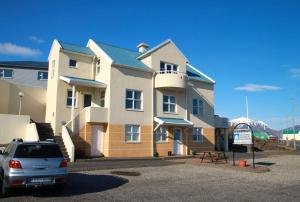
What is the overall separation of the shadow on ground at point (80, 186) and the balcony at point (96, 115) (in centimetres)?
860

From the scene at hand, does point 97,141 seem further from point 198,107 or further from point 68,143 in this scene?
point 198,107

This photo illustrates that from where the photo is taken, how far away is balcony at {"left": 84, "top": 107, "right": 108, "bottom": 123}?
76.9 feet

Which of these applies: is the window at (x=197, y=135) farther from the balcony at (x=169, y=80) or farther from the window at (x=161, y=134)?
the balcony at (x=169, y=80)

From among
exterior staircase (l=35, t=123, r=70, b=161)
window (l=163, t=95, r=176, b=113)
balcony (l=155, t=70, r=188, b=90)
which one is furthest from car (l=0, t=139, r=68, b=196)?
window (l=163, t=95, r=176, b=113)

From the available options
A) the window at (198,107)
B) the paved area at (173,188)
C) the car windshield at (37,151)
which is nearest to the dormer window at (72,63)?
the window at (198,107)

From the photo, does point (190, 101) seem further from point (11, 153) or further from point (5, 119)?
point (11, 153)

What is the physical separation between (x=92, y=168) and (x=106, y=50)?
12800 millimetres

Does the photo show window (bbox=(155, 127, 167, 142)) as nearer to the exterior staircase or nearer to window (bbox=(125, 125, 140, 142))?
window (bbox=(125, 125, 140, 142))

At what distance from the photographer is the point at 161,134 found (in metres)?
27.9

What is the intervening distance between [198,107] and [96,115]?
11.6 meters

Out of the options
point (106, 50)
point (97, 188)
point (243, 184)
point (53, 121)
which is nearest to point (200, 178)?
point (243, 184)

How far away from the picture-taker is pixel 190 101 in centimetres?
3045

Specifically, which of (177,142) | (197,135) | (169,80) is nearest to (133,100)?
(169,80)

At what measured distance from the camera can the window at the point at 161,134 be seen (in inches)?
1086
